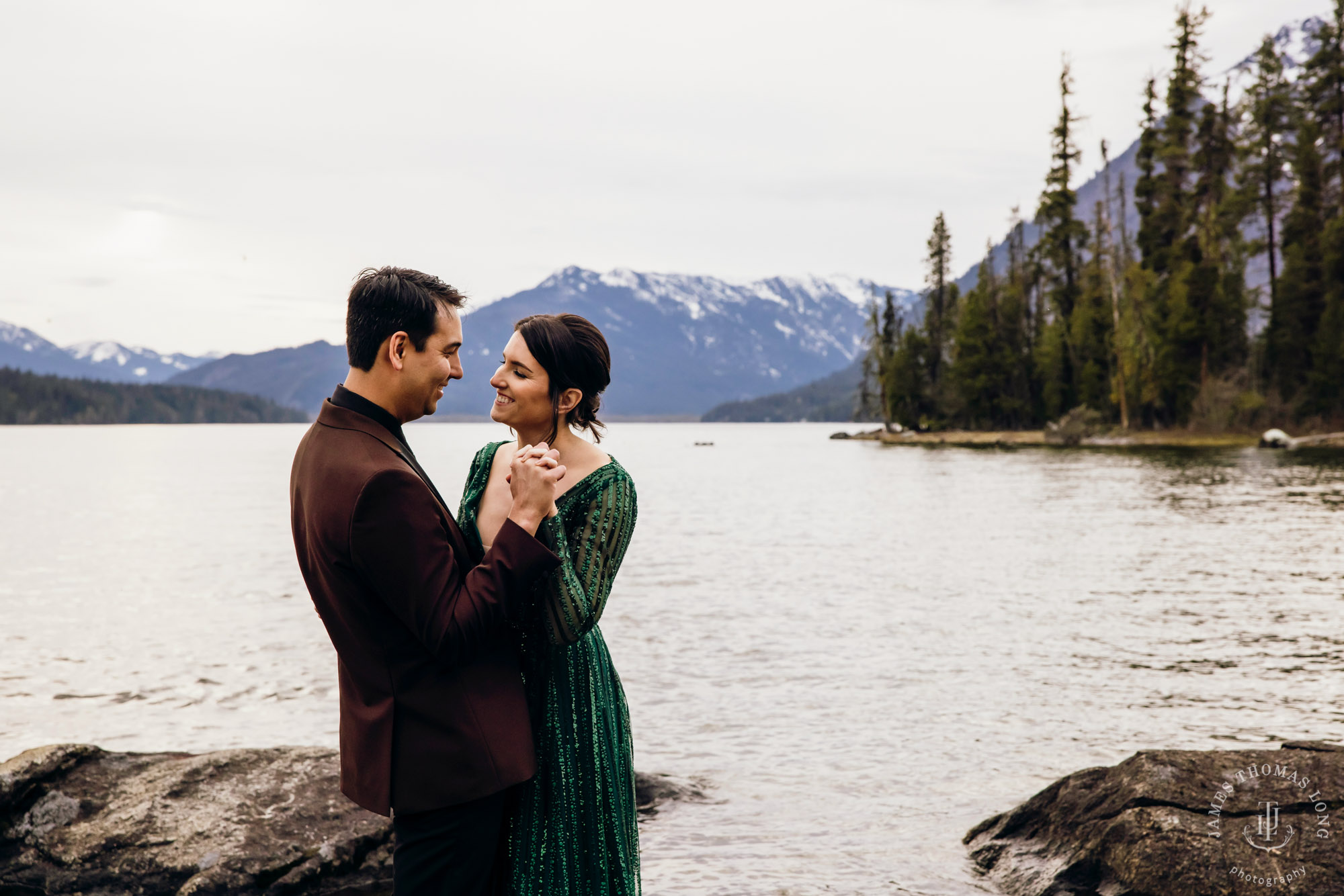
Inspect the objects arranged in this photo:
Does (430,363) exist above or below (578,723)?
above

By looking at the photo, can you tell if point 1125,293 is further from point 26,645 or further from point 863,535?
point 26,645

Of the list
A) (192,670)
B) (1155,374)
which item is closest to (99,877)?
(192,670)

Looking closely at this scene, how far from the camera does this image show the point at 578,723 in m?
3.23

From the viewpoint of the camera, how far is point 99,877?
592 centimetres

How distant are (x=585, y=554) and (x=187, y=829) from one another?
4400 mm

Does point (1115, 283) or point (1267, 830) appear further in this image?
point (1115, 283)

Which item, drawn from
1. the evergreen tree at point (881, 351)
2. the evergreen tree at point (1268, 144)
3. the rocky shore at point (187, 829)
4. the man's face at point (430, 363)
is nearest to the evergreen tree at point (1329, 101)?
the evergreen tree at point (1268, 144)

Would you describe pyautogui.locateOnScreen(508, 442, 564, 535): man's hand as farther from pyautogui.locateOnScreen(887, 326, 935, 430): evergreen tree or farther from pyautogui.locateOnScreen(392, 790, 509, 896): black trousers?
pyautogui.locateOnScreen(887, 326, 935, 430): evergreen tree

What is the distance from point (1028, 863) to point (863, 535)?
78.9ft

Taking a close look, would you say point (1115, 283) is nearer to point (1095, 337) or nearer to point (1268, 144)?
point (1095, 337)

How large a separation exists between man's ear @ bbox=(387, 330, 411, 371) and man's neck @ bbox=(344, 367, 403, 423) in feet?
0.23

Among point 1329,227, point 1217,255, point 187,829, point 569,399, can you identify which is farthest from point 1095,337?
point 569,399

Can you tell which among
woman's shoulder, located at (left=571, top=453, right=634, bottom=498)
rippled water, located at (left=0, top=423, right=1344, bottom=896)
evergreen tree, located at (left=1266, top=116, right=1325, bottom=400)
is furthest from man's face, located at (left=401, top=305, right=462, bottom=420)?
evergreen tree, located at (left=1266, top=116, right=1325, bottom=400)

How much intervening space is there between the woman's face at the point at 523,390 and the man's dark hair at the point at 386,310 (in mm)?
313
